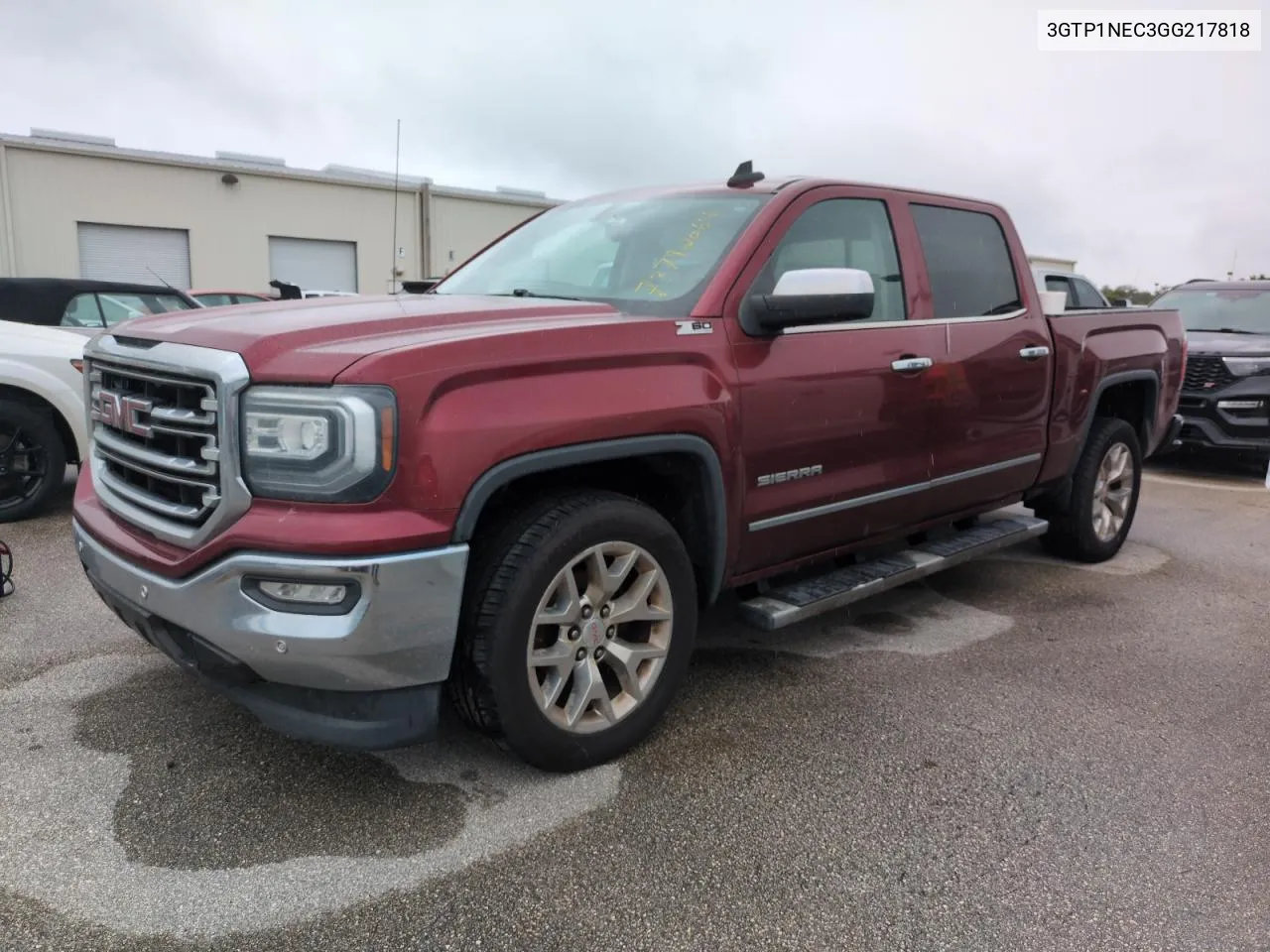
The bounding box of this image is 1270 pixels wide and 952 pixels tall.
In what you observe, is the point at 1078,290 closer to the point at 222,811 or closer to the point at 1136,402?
the point at 1136,402

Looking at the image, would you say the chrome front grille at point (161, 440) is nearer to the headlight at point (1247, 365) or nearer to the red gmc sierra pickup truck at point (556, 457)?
the red gmc sierra pickup truck at point (556, 457)

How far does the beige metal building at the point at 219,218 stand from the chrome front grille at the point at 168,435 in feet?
58.6

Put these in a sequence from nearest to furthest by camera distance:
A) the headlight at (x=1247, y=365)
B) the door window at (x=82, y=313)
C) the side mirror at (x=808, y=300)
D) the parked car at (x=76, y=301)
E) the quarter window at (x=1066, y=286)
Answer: the side mirror at (x=808, y=300) → the parked car at (x=76, y=301) → the door window at (x=82, y=313) → the quarter window at (x=1066, y=286) → the headlight at (x=1247, y=365)

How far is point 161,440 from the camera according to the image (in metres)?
2.60

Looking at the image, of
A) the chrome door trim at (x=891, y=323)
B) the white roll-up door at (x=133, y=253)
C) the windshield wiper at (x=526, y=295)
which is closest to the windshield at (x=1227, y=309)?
the chrome door trim at (x=891, y=323)

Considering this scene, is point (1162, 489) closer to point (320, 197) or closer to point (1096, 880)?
point (1096, 880)

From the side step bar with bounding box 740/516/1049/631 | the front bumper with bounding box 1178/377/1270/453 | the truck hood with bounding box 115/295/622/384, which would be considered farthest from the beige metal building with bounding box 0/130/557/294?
the truck hood with bounding box 115/295/622/384

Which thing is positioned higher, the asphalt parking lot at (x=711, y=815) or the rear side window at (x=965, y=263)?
the rear side window at (x=965, y=263)

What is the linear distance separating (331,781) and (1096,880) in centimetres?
214


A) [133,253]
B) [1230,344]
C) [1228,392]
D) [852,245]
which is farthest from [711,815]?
[133,253]

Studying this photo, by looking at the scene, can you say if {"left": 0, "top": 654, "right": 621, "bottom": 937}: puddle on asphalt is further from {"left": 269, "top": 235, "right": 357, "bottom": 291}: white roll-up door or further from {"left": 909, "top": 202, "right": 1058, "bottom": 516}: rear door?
{"left": 269, "top": 235, "right": 357, "bottom": 291}: white roll-up door

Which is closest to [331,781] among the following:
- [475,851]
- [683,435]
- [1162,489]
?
[475,851]

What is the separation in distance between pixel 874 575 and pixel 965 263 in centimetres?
154

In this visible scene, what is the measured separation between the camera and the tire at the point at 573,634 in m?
2.52
